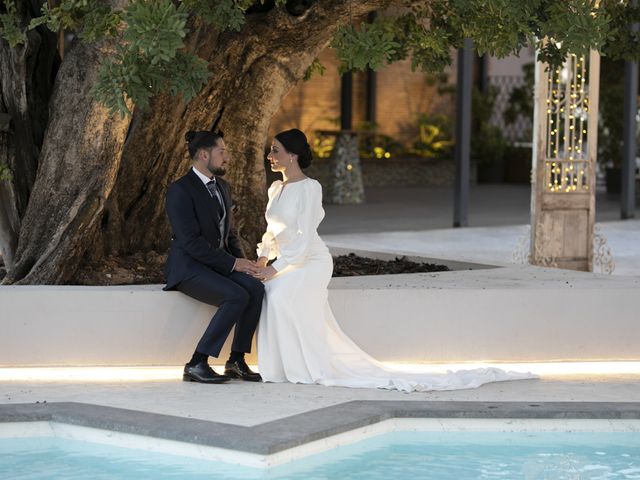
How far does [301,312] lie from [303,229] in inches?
17.0

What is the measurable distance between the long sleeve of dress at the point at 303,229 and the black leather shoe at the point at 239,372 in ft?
1.78

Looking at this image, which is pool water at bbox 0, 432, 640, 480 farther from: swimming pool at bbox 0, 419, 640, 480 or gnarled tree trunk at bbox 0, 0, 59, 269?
gnarled tree trunk at bbox 0, 0, 59, 269

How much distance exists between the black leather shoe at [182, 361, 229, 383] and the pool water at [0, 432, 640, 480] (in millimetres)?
1100

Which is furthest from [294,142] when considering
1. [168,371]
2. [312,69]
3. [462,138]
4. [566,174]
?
[462,138]

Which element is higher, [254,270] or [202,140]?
[202,140]

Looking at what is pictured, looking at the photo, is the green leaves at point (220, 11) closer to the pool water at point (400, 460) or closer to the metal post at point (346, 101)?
the pool water at point (400, 460)

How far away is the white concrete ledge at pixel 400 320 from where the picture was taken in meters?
6.68

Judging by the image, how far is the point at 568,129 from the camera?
11.2 m

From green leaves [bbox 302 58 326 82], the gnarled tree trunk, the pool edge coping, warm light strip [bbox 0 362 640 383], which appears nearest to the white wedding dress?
warm light strip [bbox 0 362 640 383]

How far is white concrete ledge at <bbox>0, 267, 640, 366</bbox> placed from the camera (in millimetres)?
6676

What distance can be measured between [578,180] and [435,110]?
56.0 ft

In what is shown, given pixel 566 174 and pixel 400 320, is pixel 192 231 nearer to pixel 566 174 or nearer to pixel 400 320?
pixel 400 320

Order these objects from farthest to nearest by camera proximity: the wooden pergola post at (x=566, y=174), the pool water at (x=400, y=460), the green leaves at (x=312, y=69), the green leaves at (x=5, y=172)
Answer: the wooden pergola post at (x=566, y=174)
the green leaves at (x=312, y=69)
the green leaves at (x=5, y=172)
the pool water at (x=400, y=460)

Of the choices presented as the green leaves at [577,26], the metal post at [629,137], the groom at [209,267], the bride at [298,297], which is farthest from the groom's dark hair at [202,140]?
the metal post at [629,137]
